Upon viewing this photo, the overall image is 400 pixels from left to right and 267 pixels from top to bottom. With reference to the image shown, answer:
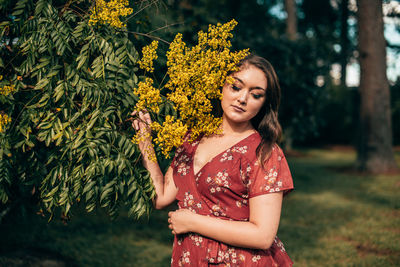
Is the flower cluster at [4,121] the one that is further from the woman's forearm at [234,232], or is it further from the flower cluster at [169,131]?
A: the woman's forearm at [234,232]

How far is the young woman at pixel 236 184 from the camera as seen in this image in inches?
76.7

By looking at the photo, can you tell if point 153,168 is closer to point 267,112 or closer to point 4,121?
point 267,112

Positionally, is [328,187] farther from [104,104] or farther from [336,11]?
[336,11]

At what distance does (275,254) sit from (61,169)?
134cm

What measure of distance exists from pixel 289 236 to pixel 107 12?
5226mm

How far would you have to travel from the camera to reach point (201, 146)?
2.31 metres

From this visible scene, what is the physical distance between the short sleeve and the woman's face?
0.30 meters

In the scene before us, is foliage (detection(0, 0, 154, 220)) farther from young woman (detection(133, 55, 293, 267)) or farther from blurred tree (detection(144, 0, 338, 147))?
blurred tree (detection(144, 0, 338, 147))

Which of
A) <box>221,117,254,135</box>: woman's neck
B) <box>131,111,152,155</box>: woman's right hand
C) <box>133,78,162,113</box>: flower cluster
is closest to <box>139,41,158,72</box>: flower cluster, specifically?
<box>133,78,162,113</box>: flower cluster

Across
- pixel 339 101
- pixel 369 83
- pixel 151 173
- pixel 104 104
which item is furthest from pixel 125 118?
pixel 339 101

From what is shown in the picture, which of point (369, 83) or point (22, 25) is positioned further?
point (369, 83)

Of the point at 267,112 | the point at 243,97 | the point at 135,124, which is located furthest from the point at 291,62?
the point at 135,124

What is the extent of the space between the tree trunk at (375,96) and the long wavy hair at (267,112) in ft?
35.2

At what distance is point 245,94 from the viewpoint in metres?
2.14
